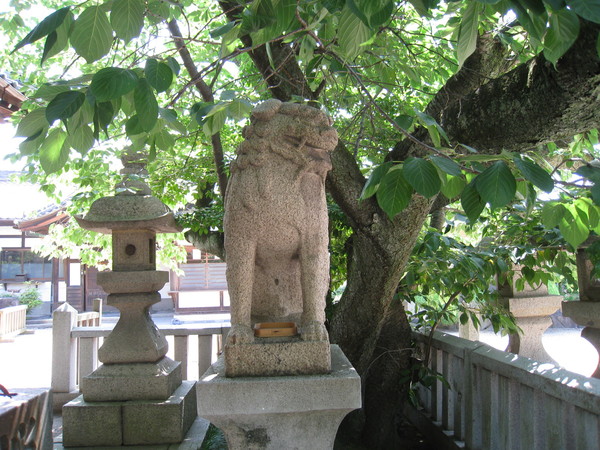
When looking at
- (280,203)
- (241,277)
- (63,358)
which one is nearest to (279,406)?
(241,277)

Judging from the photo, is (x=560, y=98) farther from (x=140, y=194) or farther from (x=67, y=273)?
(x=67, y=273)

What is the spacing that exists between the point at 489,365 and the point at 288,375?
1595mm

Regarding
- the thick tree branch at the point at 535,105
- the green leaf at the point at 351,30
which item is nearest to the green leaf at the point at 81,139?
the green leaf at the point at 351,30

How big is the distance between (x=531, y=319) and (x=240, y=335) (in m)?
3.50

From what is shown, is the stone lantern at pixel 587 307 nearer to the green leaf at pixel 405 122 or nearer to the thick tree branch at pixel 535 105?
the thick tree branch at pixel 535 105

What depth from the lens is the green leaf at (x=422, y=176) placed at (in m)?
1.51

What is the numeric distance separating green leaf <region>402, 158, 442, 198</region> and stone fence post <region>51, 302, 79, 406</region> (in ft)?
15.9

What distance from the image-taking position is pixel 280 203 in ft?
7.64

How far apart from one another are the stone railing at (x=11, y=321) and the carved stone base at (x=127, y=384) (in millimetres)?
10206

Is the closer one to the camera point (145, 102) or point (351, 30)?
point (145, 102)

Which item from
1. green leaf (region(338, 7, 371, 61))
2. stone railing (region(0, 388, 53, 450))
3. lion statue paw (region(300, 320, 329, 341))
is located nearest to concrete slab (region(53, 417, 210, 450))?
stone railing (region(0, 388, 53, 450))

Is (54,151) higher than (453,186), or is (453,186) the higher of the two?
(54,151)

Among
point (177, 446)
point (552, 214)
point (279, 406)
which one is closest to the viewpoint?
point (552, 214)

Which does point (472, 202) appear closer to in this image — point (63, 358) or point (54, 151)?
point (54, 151)
